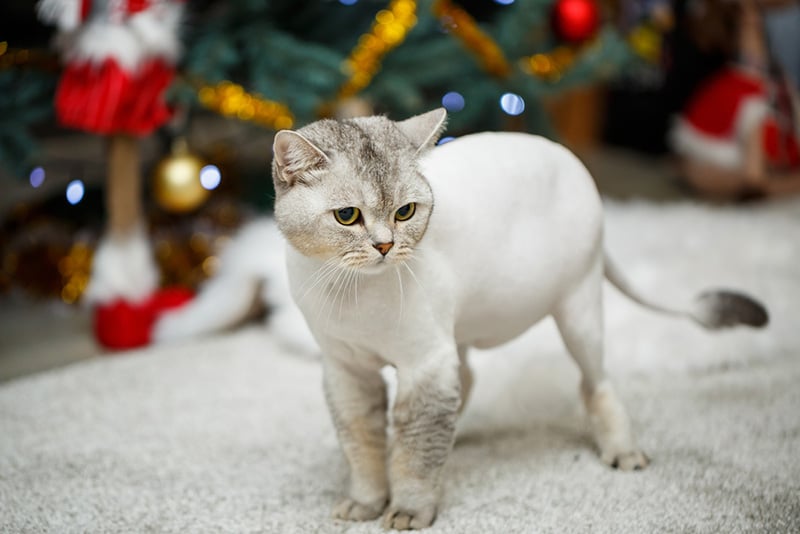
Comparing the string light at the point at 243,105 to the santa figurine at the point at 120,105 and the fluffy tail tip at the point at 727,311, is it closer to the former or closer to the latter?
the santa figurine at the point at 120,105

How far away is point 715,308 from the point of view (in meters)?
1.25

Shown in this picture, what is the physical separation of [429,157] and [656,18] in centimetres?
190

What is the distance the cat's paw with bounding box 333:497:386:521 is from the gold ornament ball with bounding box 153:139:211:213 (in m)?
0.95

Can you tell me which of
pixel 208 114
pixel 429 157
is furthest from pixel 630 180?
pixel 429 157

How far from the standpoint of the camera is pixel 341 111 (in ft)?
6.57

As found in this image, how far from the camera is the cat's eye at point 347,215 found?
896mm

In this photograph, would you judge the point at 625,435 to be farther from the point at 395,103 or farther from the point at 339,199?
the point at 395,103

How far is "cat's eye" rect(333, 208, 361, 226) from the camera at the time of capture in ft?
2.94

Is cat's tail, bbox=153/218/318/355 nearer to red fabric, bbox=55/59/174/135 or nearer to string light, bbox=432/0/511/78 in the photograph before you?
red fabric, bbox=55/59/174/135

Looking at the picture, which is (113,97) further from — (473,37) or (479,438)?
(479,438)

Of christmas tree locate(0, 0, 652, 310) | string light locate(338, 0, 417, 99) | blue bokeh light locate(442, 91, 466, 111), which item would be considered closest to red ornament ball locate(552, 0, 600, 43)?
christmas tree locate(0, 0, 652, 310)

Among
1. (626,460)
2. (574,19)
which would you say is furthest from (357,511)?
(574,19)

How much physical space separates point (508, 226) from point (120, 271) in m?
0.99

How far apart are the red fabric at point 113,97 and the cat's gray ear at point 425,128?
2.74ft
